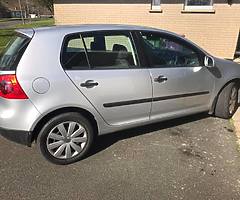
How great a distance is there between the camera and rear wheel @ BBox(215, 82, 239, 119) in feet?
15.8

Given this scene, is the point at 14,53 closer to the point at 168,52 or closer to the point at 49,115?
the point at 49,115

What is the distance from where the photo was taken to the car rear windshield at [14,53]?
321 cm

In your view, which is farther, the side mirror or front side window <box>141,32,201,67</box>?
the side mirror

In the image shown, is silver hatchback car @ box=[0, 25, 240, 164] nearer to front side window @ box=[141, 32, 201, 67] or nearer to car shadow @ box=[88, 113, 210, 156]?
front side window @ box=[141, 32, 201, 67]

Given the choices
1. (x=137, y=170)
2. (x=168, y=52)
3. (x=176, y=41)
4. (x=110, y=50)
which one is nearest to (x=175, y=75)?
(x=168, y=52)

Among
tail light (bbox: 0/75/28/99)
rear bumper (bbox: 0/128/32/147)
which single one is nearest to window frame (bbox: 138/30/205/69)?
tail light (bbox: 0/75/28/99)

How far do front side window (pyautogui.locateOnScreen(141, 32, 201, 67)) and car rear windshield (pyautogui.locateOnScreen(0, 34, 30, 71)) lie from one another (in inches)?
60.0

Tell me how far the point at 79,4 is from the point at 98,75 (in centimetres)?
753

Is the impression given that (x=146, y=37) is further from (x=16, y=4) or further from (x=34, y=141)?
(x=16, y=4)

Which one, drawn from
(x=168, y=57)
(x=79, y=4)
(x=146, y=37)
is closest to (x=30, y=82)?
(x=146, y=37)

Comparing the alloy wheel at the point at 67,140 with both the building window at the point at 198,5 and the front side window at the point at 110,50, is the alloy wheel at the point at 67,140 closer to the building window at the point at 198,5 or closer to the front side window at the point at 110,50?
the front side window at the point at 110,50

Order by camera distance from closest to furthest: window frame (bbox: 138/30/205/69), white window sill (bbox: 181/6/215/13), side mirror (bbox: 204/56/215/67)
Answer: window frame (bbox: 138/30/205/69) → side mirror (bbox: 204/56/215/67) → white window sill (bbox: 181/6/215/13)

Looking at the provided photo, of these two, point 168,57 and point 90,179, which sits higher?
point 168,57

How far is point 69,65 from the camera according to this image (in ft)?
11.1
